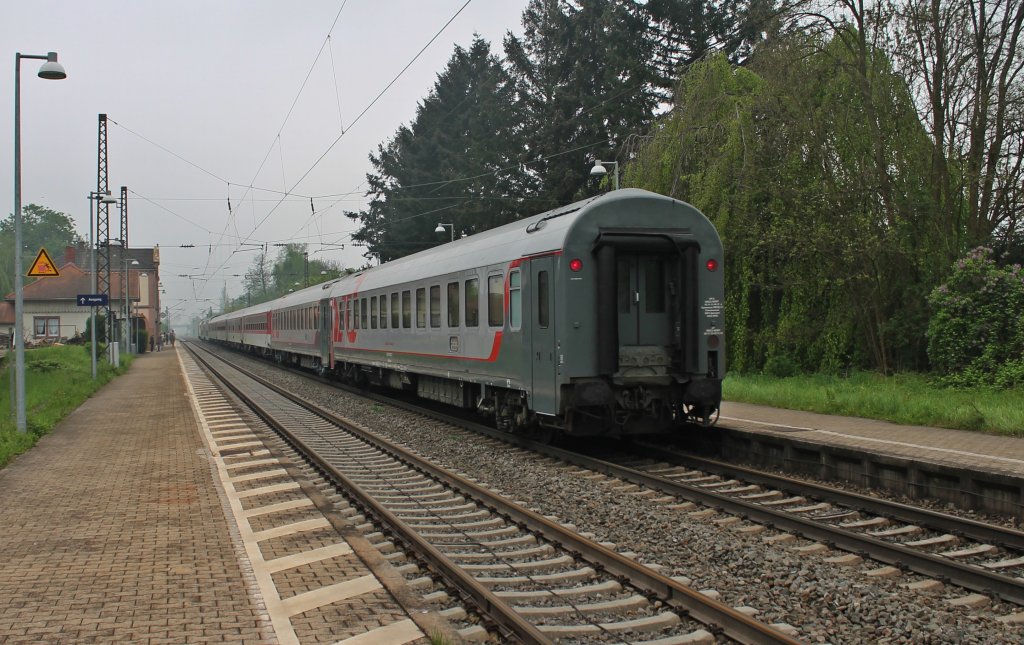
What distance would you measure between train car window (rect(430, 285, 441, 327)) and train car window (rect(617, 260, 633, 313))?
497cm

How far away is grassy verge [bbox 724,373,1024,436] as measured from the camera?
1202 centimetres

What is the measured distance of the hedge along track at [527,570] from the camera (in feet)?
16.3

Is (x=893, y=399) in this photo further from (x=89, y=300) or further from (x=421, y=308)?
(x=89, y=300)

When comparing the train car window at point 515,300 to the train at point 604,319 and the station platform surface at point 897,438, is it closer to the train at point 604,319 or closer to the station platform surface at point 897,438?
the train at point 604,319

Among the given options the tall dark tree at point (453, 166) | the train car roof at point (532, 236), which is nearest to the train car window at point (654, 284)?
the train car roof at point (532, 236)

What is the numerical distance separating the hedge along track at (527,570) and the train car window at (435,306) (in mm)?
4578

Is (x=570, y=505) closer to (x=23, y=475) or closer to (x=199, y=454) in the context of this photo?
(x=199, y=454)

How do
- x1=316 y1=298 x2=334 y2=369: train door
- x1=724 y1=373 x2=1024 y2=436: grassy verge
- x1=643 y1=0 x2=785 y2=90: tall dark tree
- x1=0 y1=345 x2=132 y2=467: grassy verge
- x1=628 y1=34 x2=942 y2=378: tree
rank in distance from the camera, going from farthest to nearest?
x1=643 y1=0 x2=785 y2=90: tall dark tree < x1=316 y1=298 x2=334 y2=369: train door < x1=628 y1=34 x2=942 y2=378: tree < x1=0 y1=345 x2=132 y2=467: grassy verge < x1=724 y1=373 x2=1024 y2=436: grassy verge

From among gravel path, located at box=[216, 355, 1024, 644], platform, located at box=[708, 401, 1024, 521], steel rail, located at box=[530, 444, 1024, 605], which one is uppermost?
platform, located at box=[708, 401, 1024, 521]

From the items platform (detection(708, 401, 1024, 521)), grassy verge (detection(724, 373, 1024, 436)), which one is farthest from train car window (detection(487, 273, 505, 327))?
grassy verge (detection(724, 373, 1024, 436))

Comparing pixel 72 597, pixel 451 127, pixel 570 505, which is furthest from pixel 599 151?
pixel 72 597

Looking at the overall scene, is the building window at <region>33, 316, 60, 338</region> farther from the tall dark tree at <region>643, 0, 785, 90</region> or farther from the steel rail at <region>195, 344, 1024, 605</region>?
the steel rail at <region>195, 344, 1024, 605</region>

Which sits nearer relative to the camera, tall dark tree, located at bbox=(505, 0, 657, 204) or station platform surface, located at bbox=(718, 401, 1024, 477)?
station platform surface, located at bbox=(718, 401, 1024, 477)

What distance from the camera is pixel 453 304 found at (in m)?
14.4
